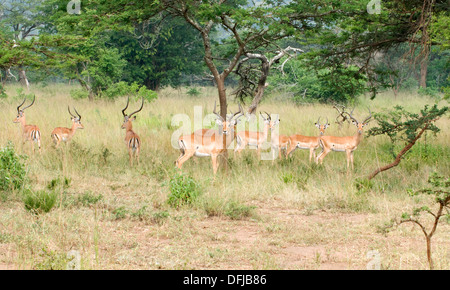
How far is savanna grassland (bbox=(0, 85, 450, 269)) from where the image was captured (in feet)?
17.1

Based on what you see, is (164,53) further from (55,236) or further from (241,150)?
(55,236)

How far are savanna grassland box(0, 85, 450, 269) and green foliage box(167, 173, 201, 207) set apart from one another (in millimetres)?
54

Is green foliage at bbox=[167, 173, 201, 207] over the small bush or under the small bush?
over

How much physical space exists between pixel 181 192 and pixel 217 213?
64 centimetres

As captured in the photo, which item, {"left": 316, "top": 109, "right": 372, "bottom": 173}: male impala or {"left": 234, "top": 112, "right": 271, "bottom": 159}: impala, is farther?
{"left": 234, "top": 112, "right": 271, "bottom": 159}: impala

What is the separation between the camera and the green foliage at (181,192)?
742cm

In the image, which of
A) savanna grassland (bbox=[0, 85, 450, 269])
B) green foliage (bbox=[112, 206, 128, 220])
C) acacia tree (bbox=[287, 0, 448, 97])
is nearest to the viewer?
savanna grassland (bbox=[0, 85, 450, 269])

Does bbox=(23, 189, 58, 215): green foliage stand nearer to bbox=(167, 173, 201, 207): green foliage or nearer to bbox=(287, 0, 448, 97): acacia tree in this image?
bbox=(167, 173, 201, 207): green foliage

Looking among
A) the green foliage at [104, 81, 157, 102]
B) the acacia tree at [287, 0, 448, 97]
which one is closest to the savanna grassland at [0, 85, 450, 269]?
the acacia tree at [287, 0, 448, 97]

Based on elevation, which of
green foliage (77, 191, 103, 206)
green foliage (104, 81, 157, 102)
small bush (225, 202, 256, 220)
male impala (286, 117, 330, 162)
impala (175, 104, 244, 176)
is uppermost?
green foliage (104, 81, 157, 102)

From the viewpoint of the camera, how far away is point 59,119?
1501 centimetres

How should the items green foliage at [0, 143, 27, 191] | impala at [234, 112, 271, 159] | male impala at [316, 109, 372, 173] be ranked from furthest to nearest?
impala at [234, 112, 271, 159], male impala at [316, 109, 372, 173], green foliage at [0, 143, 27, 191]

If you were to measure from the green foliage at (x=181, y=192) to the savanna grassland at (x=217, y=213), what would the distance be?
54 millimetres
